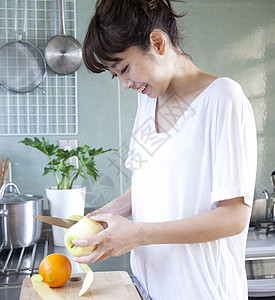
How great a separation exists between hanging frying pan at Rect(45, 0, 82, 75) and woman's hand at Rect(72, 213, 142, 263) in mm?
1110

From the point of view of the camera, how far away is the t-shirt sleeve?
2.40 ft

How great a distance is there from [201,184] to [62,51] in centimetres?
116

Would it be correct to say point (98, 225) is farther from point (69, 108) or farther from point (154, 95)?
point (69, 108)

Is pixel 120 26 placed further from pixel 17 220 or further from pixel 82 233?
pixel 17 220

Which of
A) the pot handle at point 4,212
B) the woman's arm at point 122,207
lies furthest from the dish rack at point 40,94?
the woman's arm at point 122,207

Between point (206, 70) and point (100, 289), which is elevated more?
point (206, 70)

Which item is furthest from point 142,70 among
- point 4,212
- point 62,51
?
point 62,51

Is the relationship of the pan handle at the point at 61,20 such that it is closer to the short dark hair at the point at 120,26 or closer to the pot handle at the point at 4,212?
the pot handle at the point at 4,212

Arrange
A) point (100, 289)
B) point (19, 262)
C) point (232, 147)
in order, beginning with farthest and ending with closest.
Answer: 1. point (19, 262)
2. point (100, 289)
3. point (232, 147)

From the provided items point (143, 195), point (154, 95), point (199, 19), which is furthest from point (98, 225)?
point (199, 19)

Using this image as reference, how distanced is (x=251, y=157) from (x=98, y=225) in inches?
13.8

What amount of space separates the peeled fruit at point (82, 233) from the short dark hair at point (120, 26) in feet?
1.12

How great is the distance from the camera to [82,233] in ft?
2.80

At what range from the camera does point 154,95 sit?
0.88 metres
